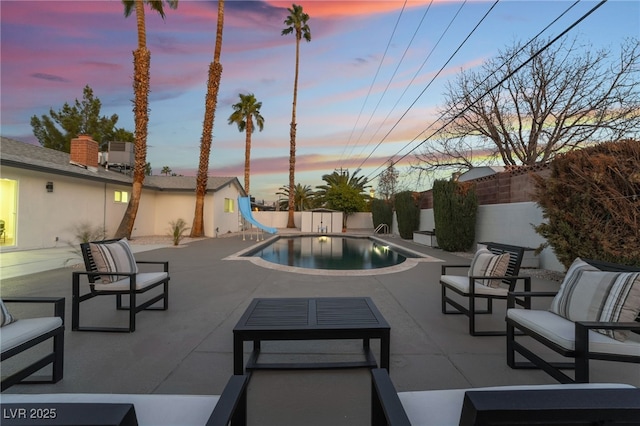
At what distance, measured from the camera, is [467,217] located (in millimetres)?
10852

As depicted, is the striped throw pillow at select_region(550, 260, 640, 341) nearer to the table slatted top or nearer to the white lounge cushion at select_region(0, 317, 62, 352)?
the table slatted top

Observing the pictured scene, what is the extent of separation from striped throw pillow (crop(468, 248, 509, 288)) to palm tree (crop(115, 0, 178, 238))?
39.5 ft

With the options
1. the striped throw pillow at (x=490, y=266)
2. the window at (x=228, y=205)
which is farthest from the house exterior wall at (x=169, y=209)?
the striped throw pillow at (x=490, y=266)

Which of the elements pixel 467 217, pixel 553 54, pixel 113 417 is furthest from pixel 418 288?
pixel 553 54

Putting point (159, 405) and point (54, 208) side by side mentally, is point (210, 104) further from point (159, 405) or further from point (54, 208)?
point (159, 405)

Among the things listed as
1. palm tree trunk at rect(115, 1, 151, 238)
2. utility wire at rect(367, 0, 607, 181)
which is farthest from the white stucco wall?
palm tree trunk at rect(115, 1, 151, 238)

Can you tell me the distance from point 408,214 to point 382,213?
5.38 m

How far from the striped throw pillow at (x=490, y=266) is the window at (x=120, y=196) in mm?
15087

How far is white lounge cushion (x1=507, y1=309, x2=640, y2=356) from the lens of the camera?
83.4 inches

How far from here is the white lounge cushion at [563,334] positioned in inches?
83.4

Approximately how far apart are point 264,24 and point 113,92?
9256mm

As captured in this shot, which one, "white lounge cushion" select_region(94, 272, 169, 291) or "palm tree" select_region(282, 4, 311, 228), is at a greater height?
"palm tree" select_region(282, 4, 311, 228)

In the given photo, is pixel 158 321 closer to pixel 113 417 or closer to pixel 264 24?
pixel 113 417

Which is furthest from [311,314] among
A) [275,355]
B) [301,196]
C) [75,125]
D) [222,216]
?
[75,125]
